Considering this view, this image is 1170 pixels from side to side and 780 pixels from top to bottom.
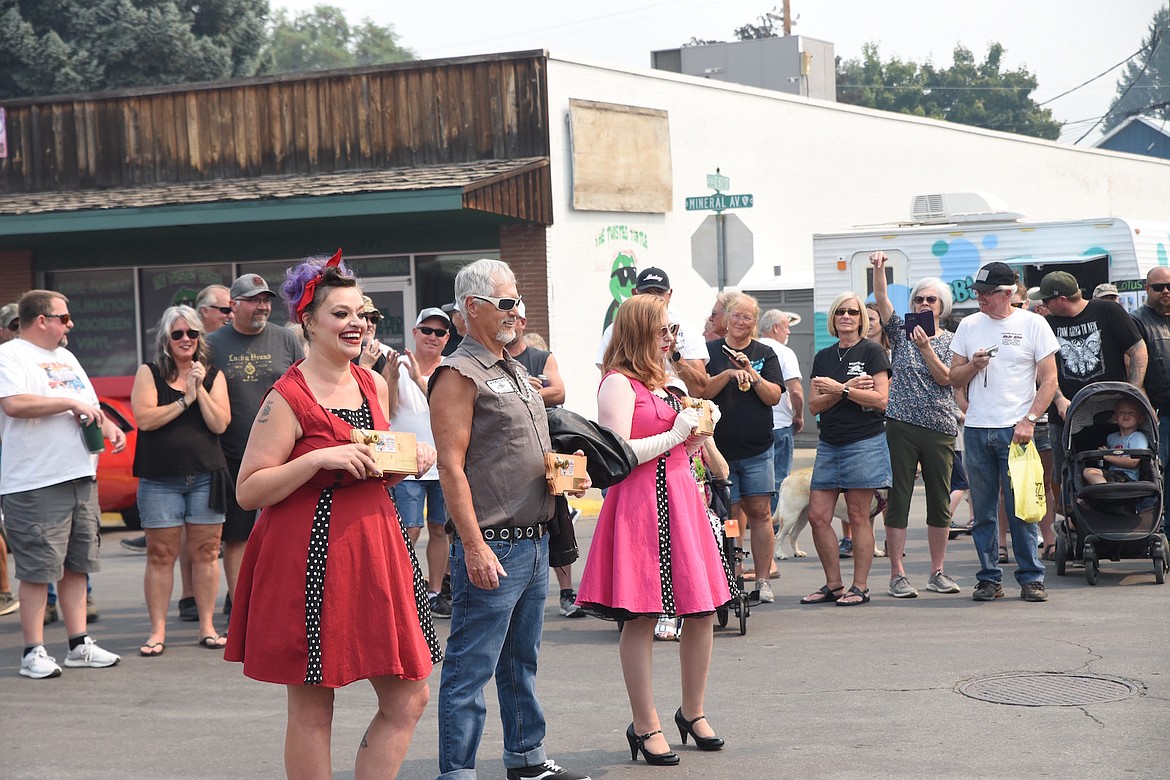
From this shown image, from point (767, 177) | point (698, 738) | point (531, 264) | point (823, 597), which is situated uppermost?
point (767, 177)

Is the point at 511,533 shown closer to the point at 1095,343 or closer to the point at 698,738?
the point at 698,738

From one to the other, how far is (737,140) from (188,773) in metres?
18.9

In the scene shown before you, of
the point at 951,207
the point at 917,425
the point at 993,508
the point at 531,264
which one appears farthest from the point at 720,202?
the point at 993,508

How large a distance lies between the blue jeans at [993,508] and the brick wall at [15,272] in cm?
1696

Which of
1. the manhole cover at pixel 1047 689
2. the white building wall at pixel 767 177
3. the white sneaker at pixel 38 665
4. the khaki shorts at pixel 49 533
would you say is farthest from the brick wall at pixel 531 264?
the manhole cover at pixel 1047 689

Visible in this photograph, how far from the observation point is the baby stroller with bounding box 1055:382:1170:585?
972cm

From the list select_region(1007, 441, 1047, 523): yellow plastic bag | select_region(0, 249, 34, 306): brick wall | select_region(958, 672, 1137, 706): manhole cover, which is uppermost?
select_region(0, 249, 34, 306): brick wall

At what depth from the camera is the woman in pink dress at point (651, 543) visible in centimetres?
582

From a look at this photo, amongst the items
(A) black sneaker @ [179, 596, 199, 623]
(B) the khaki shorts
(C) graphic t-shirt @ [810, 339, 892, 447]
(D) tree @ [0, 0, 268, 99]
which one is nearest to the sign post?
(C) graphic t-shirt @ [810, 339, 892, 447]

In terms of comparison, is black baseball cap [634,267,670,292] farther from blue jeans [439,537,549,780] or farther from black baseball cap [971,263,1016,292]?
blue jeans [439,537,549,780]

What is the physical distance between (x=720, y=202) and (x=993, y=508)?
7.62 meters

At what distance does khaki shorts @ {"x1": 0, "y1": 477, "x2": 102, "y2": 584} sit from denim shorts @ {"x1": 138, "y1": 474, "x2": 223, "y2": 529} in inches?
15.3

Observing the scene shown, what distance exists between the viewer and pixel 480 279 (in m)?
5.20

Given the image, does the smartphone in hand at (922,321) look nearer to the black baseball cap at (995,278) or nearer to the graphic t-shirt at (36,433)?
the black baseball cap at (995,278)
